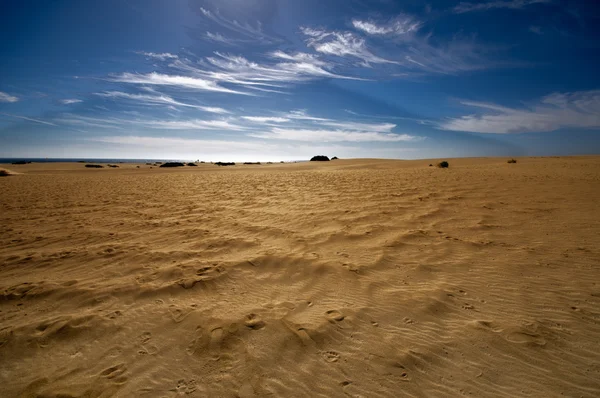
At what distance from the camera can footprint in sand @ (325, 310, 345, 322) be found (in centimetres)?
321

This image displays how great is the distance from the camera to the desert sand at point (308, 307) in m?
2.42

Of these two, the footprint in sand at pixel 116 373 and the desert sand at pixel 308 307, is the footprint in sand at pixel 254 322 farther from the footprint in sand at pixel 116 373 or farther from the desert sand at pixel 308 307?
the footprint in sand at pixel 116 373

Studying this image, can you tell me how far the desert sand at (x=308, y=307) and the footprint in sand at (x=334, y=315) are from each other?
0.08 ft

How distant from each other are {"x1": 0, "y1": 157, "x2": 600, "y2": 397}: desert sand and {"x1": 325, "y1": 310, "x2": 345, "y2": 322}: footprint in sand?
2cm

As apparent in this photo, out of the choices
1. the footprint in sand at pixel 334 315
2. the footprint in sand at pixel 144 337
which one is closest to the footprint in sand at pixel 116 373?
the footprint in sand at pixel 144 337

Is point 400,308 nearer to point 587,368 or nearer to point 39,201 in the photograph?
point 587,368

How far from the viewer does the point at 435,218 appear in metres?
7.11

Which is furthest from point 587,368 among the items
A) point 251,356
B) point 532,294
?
point 251,356

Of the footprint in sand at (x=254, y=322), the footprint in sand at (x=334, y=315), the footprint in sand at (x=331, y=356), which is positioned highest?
the footprint in sand at (x=334, y=315)

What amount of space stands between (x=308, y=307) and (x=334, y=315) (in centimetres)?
38

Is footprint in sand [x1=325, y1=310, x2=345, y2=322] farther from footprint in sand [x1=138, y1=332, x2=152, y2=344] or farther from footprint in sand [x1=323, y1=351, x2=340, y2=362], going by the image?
footprint in sand [x1=138, y1=332, x2=152, y2=344]

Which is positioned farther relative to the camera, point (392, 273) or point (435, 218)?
point (435, 218)

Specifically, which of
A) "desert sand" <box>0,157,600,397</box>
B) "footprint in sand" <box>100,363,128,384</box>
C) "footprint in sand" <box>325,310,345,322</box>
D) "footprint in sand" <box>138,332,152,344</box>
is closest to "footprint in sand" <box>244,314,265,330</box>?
"desert sand" <box>0,157,600,397</box>

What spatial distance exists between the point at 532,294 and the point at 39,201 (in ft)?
52.7
